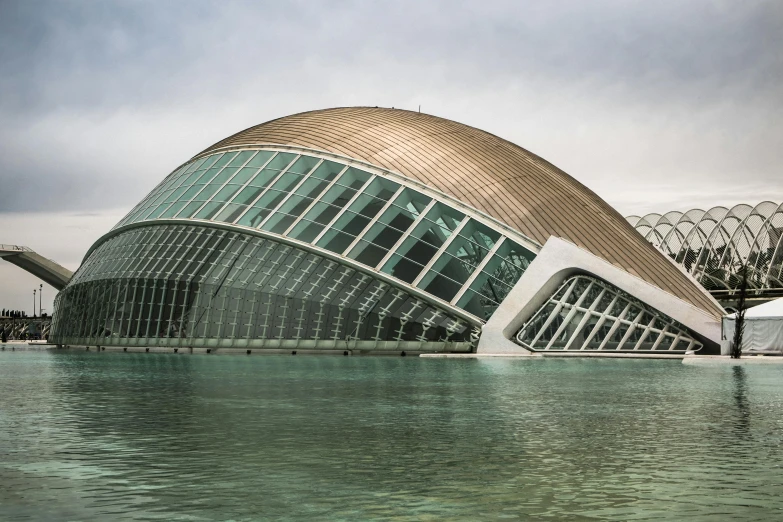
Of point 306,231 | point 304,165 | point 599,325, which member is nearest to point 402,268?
point 306,231

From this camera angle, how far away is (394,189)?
148 feet

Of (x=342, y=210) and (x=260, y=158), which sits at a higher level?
(x=260, y=158)

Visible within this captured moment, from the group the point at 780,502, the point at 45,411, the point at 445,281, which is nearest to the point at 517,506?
the point at 780,502

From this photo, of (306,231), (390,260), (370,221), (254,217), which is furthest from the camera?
(254,217)

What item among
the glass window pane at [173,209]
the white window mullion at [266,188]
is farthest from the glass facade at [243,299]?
the glass window pane at [173,209]

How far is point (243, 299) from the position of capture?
44.8 m

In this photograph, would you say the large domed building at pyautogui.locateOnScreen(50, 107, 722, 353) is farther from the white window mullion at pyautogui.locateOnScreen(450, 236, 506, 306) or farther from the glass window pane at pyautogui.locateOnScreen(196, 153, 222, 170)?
the glass window pane at pyautogui.locateOnScreen(196, 153, 222, 170)

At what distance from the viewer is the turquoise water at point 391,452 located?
26.8ft

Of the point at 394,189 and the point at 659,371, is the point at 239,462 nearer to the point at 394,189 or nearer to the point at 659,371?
the point at 659,371

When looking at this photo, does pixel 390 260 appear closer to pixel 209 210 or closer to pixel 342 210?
pixel 342 210

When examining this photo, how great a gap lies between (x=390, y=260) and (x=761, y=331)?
14684 millimetres

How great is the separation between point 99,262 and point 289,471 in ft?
155

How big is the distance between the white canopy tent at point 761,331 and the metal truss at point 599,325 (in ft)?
7.54

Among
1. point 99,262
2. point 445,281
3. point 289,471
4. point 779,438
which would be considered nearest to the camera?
point 289,471
